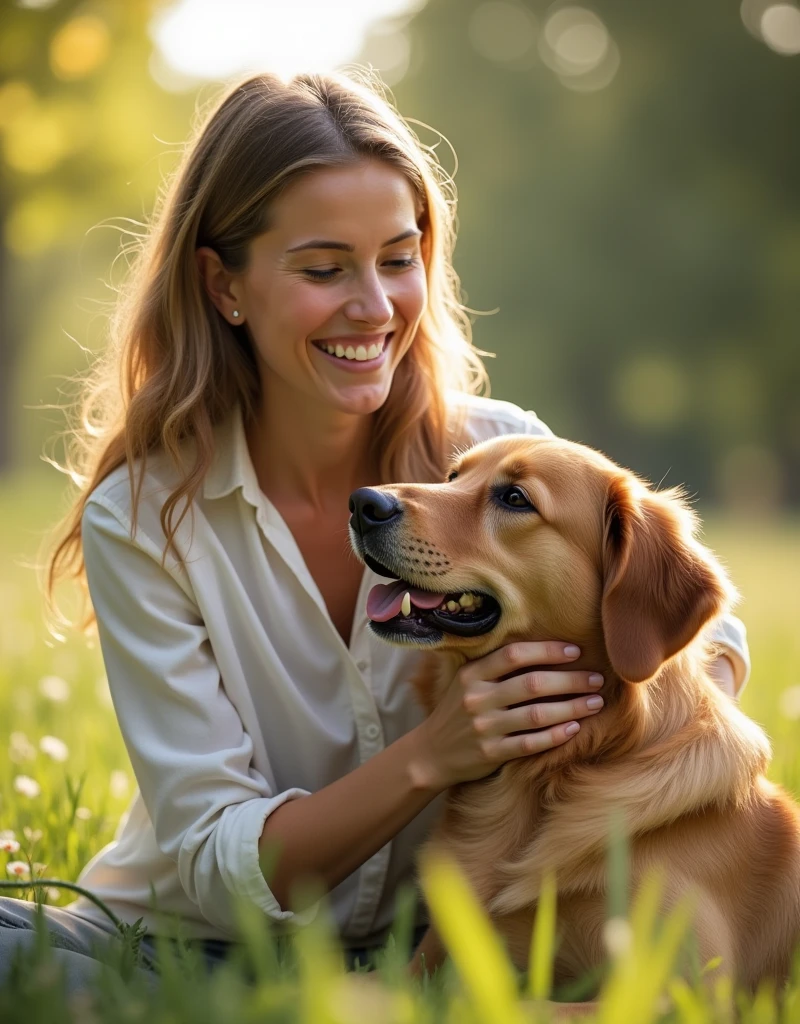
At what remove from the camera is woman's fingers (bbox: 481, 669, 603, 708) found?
2695 mm

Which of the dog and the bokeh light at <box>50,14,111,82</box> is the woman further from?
the bokeh light at <box>50,14,111,82</box>

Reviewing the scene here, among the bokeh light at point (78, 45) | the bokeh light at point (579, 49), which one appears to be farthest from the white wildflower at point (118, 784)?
the bokeh light at point (579, 49)

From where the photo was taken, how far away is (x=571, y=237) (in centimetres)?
2589

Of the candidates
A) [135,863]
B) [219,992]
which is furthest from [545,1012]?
[135,863]

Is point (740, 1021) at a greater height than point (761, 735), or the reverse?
point (761, 735)

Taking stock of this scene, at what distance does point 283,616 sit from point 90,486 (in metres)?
0.67

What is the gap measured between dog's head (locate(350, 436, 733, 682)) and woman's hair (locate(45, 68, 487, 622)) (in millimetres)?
606

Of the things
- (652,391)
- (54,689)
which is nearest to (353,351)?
(54,689)

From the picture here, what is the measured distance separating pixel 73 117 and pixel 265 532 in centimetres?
1470

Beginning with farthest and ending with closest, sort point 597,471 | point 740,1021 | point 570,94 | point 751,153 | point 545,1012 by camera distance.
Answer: point 570,94 < point 751,153 < point 597,471 < point 740,1021 < point 545,1012

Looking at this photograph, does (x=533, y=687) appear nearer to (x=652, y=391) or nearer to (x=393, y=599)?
(x=393, y=599)

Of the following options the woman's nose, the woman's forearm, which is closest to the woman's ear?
the woman's nose

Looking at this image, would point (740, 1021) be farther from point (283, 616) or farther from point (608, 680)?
point (283, 616)

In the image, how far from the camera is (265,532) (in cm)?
320
